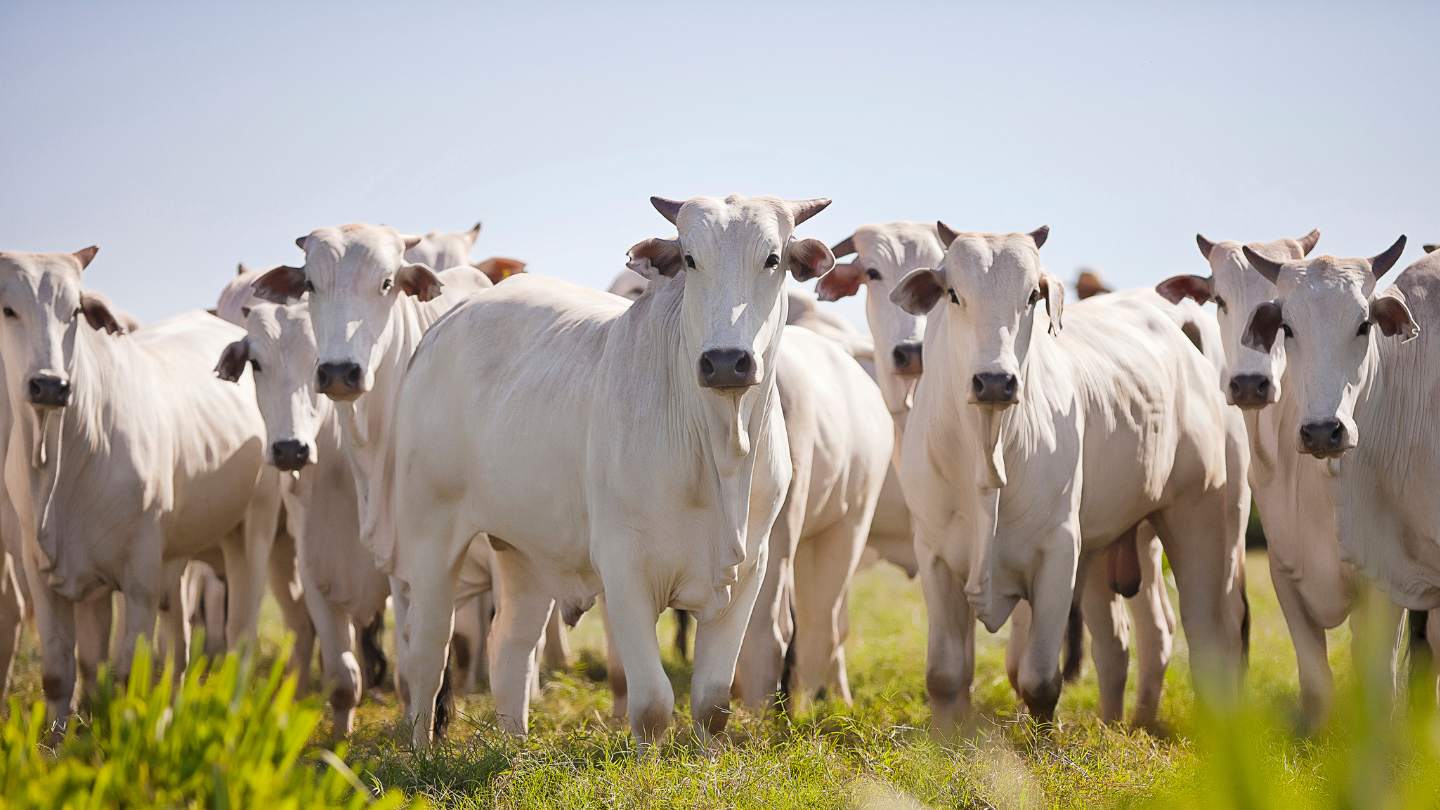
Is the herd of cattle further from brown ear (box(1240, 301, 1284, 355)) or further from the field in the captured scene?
the field

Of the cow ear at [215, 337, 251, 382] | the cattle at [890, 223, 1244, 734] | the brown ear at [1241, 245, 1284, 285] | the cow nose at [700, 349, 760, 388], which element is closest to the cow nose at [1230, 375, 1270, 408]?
the brown ear at [1241, 245, 1284, 285]

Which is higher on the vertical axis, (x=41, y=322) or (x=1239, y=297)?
(x=1239, y=297)

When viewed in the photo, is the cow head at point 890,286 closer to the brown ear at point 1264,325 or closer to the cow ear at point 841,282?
the cow ear at point 841,282

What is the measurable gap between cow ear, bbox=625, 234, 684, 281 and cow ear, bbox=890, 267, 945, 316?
1.24 meters

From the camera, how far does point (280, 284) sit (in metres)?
7.55

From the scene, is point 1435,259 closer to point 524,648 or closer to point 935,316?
point 935,316

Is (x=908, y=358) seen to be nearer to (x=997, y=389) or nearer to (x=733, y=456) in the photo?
(x=997, y=389)

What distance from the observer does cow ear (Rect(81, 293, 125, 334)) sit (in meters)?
7.70

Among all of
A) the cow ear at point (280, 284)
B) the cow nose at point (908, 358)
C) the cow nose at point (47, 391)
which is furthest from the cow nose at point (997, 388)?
the cow nose at point (47, 391)

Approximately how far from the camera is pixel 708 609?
18.5ft

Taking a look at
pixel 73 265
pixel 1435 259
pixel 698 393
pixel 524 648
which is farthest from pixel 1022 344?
pixel 73 265

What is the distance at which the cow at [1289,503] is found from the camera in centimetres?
654

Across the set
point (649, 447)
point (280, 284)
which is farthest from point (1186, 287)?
point (280, 284)

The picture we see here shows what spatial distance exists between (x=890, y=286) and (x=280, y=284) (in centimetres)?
339
